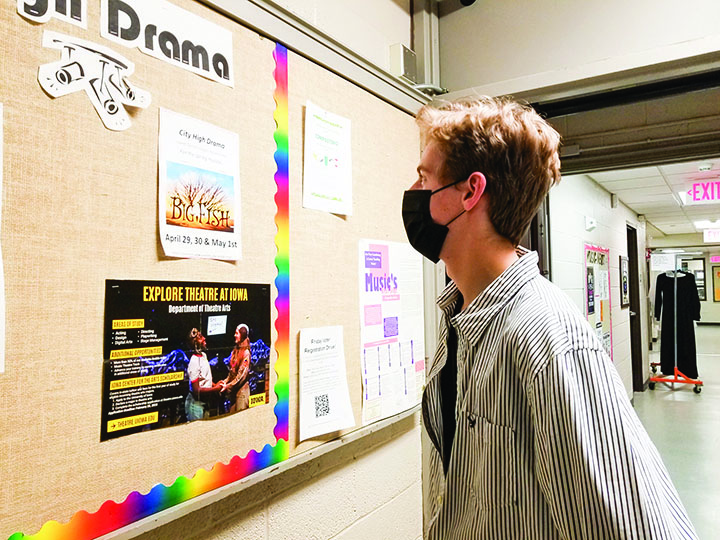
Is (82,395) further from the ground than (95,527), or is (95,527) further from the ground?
(82,395)

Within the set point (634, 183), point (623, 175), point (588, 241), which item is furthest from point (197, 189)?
point (634, 183)

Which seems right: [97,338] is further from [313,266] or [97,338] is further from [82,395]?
[313,266]

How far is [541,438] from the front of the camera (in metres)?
0.76

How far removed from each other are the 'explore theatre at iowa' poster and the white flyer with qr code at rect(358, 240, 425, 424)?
39 cm

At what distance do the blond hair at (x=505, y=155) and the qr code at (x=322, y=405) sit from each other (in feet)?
1.94

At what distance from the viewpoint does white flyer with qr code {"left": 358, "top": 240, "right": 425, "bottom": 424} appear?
55.1 inches

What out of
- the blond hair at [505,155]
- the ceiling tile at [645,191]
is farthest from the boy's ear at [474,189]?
the ceiling tile at [645,191]

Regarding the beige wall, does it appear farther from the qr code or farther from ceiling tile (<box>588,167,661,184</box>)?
ceiling tile (<box>588,167,661,184</box>)

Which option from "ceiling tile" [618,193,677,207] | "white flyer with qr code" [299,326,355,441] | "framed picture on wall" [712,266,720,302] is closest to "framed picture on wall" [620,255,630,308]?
"ceiling tile" [618,193,677,207]

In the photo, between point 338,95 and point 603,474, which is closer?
point 603,474

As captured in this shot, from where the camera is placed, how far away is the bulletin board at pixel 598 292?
4.40 metres

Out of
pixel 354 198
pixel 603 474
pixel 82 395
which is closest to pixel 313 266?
pixel 354 198

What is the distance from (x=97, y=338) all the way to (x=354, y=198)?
777 millimetres

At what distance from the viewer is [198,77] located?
0.95 meters
